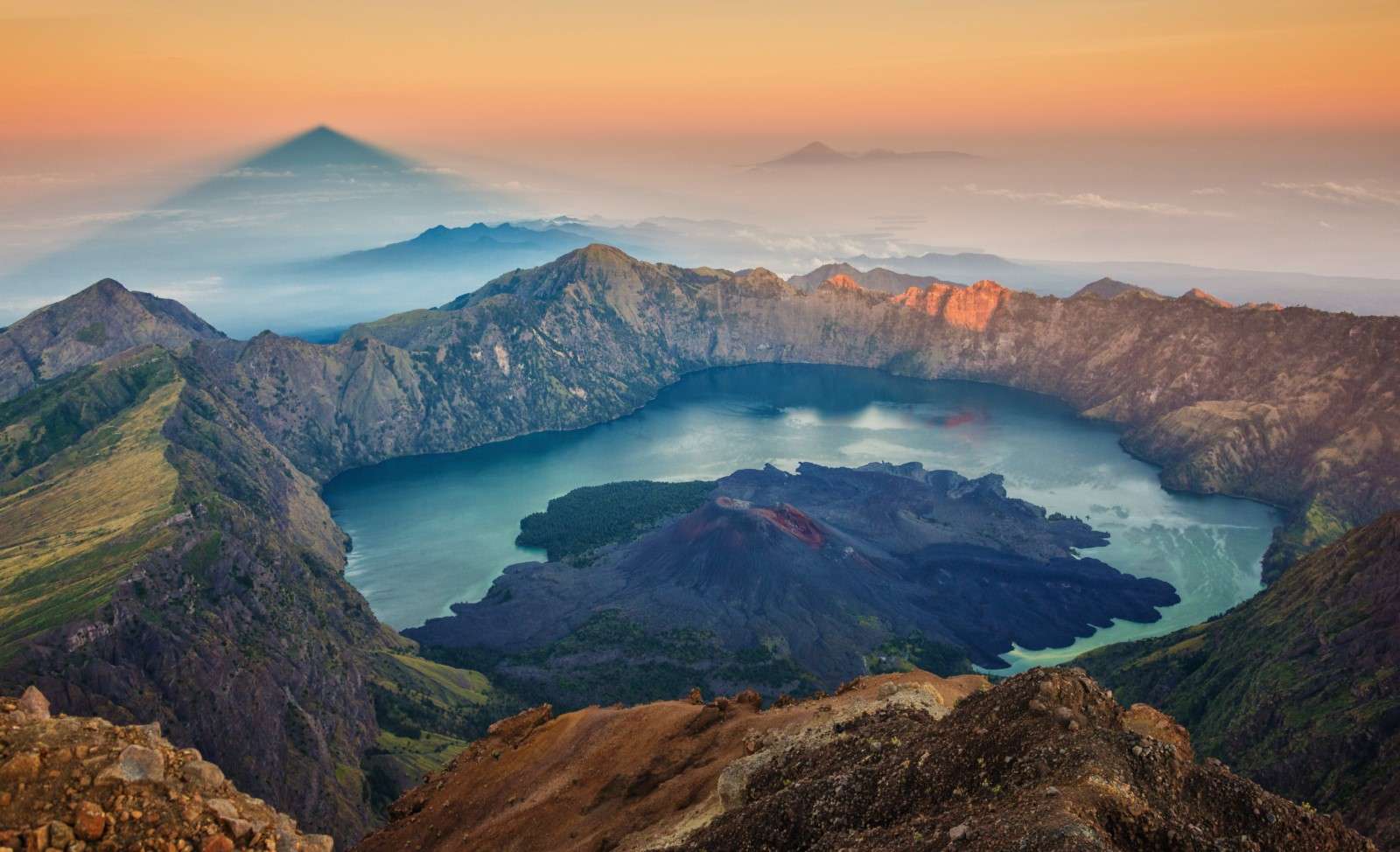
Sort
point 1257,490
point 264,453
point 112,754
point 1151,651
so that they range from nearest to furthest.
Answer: point 112,754
point 1151,651
point 264,453
point 1257,490

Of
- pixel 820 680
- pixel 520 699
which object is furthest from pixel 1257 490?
pixel 520 699

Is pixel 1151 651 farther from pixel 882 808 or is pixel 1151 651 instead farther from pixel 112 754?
pixel 112 754

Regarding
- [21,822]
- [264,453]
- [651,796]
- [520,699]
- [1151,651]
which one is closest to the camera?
[21,822]

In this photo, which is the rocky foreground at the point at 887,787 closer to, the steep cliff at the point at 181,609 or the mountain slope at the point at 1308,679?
the mountain slope at the point at 1308,679

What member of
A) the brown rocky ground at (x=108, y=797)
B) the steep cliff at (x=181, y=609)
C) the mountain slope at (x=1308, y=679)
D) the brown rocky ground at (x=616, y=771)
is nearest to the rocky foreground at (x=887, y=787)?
the brown rocky ground at (x=616, y=771)

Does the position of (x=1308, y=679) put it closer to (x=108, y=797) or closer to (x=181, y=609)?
(x=108, y=797)

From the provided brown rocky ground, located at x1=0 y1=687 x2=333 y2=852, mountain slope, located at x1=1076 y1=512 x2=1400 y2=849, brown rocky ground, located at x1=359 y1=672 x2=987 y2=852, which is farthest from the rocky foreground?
mountain slope, located at x1=1076 y1=512 x2=1400 y2=849
